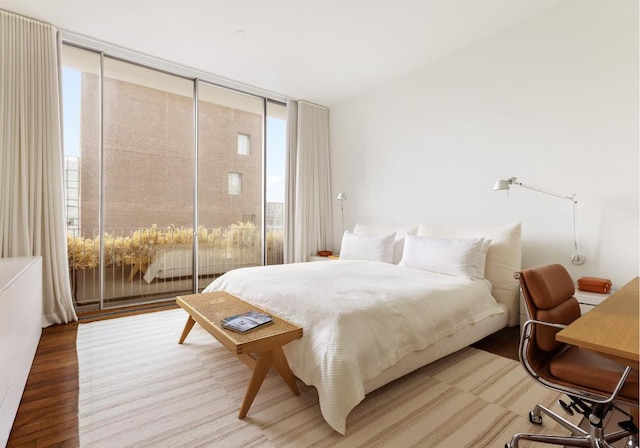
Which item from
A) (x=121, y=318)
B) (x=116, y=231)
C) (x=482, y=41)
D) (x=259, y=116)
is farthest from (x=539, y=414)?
(x=259, y=116)

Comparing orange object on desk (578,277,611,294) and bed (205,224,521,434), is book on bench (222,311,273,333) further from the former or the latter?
orange object on desk (578,277,611,294)

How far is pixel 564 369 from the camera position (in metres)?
1.35

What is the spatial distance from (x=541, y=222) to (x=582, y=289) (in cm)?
70

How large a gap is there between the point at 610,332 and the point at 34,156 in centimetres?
426

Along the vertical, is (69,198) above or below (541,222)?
above

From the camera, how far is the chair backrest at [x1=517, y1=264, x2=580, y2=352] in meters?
1.44

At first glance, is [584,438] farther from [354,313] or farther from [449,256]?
[449,256]

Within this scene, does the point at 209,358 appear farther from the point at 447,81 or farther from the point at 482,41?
the point at 482,41

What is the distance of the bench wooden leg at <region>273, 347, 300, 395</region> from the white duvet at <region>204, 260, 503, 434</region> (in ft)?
0.13

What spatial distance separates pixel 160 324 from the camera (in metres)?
3.25

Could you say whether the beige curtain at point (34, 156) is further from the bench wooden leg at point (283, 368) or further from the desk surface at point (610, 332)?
the desk surface at point (610, 332)

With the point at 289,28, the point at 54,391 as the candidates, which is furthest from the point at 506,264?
the point at 54,391

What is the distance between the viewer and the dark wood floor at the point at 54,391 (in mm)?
1584

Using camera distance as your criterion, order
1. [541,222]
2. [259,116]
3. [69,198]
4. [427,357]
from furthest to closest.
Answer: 1. [259,116]
2. [69,198]
3. [541,222]
4. [427,357]
